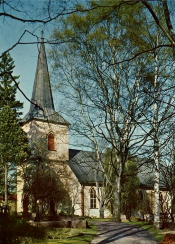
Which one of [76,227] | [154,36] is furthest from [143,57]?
[76,227]

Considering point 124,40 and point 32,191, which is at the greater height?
point 124,40

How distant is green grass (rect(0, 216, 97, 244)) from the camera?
441 inches

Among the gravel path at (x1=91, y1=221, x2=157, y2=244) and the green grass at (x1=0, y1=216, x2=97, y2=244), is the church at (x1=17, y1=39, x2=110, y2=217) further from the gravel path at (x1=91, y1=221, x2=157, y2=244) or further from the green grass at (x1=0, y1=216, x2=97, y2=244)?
the green grass at (x1=0, y1=216, x2=97, y2=244)

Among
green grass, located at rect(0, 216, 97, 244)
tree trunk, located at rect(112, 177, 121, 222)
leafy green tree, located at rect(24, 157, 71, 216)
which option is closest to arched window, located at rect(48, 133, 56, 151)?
leafy green tree, located at rect(24, 157, 71, 216)

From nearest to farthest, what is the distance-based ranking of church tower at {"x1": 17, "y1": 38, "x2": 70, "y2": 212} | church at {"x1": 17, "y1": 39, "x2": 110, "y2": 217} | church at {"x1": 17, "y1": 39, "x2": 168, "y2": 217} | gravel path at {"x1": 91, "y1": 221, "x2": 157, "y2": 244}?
gravel path at {"x1": 91, "y1": 221, "x2": 157, "y2": 244} → church at {"x1": 17, "y1": 39, "x2": 168, "y2": 217} → church at {"x1": 17, "y1": 39, "x2": 110, "y2": 217} → church tower at {"x1": 17, "y1": 38, "x2": 70, "y2": 212}

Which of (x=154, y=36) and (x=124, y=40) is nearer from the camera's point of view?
(x=124, y=40)

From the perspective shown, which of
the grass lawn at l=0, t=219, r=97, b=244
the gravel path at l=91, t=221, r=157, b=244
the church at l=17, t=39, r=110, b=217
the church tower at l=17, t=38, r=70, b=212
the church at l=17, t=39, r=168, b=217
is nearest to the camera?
the grass lawn at l=0, t=219, r=97, b=244

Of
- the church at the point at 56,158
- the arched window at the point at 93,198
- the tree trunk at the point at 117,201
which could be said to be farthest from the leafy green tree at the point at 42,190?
the tree trunk at the point at 117,201

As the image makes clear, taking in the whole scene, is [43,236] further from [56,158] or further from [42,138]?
[56,158]

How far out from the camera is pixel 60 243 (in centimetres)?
1059

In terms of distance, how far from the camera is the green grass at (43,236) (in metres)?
11.2

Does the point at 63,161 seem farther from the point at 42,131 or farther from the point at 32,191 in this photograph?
the point at 32,191

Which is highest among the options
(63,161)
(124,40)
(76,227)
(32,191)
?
(124,40)

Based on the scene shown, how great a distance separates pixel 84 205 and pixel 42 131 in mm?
9594
